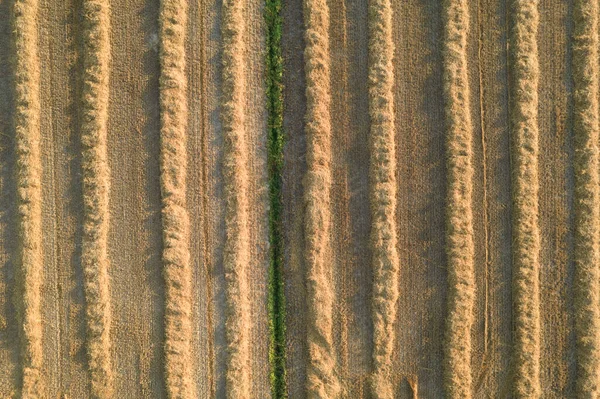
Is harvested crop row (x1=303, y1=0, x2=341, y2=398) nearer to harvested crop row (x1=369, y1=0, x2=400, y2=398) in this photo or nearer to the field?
the field

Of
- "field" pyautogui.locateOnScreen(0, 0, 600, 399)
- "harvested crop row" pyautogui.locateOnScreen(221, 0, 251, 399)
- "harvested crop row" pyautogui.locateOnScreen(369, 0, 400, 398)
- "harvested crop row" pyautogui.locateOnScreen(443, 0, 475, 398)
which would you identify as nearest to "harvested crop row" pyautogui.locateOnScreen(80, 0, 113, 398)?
"field" pyautogui.locateOnScreen(0, 0, 600, 399)

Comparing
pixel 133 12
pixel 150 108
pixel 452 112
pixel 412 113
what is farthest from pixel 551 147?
pixel 133 12

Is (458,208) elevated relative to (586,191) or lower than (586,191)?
lower

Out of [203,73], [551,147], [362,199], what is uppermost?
[203,73]

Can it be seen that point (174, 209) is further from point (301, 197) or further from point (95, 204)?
point (301, 197)

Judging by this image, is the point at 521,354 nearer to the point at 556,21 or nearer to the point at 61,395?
the point at 556,21

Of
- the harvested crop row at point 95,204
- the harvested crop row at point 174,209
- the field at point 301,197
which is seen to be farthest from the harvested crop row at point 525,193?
the harvested crop row at point 95,204

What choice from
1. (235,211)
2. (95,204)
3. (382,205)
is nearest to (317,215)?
(382,205)
